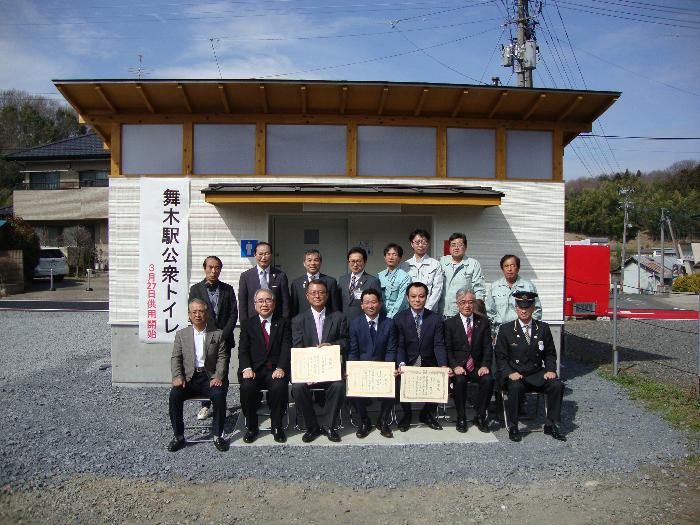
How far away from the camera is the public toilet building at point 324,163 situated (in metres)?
7.18

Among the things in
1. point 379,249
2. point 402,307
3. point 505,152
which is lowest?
point 402,307

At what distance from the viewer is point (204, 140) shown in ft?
24.5

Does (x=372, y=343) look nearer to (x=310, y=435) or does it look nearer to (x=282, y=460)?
(x=310, y=435)

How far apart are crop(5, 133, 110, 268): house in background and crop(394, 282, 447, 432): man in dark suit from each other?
2743cm

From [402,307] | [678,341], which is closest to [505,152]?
[402,307]

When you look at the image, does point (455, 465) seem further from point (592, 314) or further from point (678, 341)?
point (592, 314)

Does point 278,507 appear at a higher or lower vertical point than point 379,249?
lower

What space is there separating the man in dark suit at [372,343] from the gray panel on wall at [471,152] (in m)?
2.87

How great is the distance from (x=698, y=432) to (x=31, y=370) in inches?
348

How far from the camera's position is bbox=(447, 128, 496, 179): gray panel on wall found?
7.60 meters

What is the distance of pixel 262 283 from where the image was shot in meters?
6.08

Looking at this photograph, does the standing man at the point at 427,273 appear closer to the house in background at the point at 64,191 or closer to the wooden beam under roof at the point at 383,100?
the wooden beam under roof at the point at 383,100

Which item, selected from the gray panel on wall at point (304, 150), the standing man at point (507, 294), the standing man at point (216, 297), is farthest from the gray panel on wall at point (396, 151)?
the standing man at point (216, 297)

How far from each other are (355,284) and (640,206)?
47.4 metres
